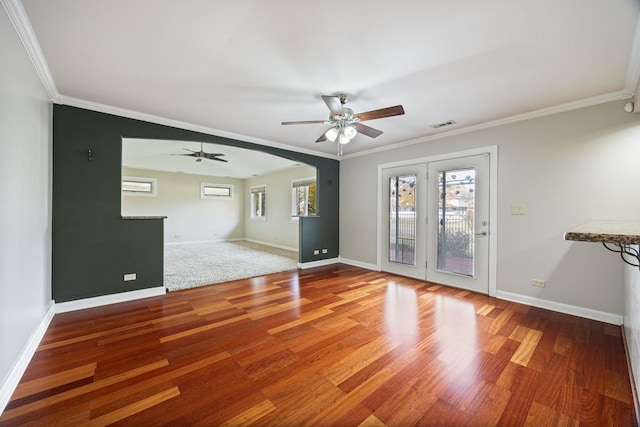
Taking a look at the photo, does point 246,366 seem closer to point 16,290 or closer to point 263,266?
point 16,290

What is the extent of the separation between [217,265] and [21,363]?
3553mm

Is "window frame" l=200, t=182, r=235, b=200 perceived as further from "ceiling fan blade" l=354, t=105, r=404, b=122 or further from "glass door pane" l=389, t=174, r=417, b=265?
"ceiling fan blade" l=354, t=105, r=404, b=122

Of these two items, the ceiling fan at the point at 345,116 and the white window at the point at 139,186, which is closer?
the ceiling fan at the point at 345,116

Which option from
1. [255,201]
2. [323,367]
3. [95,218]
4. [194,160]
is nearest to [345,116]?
[323,367]

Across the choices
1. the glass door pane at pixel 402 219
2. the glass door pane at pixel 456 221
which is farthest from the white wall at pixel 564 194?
the glass door pane at pixel 402 219

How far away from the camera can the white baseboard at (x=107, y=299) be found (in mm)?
2960

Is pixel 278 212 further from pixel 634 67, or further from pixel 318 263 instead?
pixel 634 67

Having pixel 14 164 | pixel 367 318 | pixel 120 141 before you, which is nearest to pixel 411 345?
pixel 367 318

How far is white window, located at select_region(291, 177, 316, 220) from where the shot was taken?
7.18 m

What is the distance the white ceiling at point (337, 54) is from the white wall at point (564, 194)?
28 centimetres

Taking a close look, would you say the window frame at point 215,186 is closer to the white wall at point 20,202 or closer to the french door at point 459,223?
the white wall at point 20,202

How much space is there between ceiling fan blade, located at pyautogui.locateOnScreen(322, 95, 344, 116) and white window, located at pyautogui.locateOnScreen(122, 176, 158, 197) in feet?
25.5

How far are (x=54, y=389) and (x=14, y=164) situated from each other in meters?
1.54

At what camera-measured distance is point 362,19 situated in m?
1.73
